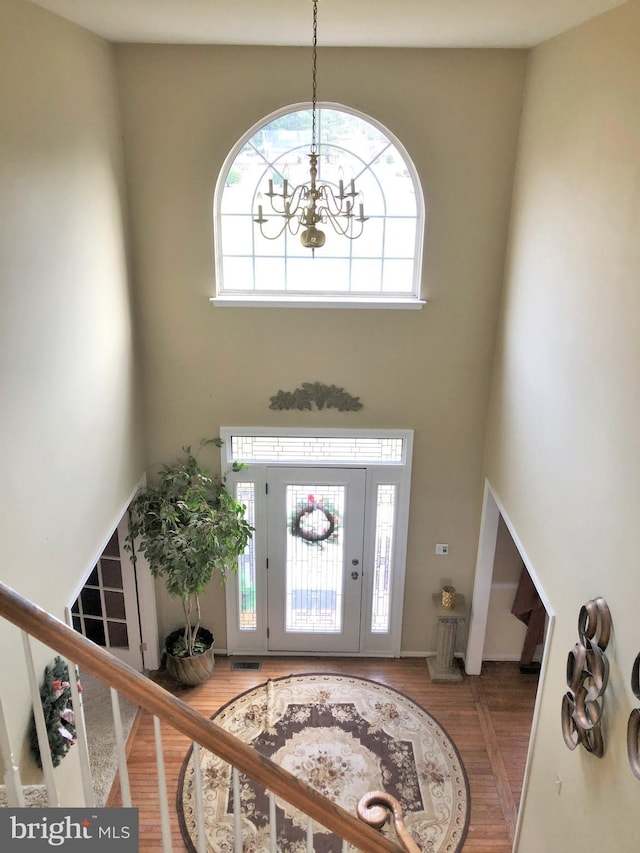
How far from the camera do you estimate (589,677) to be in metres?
3.21

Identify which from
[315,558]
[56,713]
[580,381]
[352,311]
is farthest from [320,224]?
[56,713]

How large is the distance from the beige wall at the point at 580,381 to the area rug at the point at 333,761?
0.77 metres

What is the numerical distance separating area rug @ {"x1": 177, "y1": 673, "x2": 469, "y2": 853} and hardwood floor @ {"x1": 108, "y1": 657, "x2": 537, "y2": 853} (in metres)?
0.10

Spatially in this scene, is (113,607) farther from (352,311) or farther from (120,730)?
(120,730)

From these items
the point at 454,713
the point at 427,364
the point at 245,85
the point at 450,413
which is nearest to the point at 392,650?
the point at 454,713

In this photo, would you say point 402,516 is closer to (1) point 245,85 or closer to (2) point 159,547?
(2) point 159,547

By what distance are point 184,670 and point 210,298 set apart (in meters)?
3.23

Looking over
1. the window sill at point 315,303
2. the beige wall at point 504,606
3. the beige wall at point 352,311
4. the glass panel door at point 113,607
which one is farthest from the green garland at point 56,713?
the beige wall at point 504,606

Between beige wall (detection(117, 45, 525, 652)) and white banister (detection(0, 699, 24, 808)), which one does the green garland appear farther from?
beige wall (detection(117, 45, 525, 652))

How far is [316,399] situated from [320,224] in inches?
56.3

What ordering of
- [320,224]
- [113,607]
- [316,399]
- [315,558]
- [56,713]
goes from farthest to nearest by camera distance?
[315,558], [113,607], [316,399], [320,224], [56,713]

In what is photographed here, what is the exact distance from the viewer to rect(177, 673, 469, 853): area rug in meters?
4.54

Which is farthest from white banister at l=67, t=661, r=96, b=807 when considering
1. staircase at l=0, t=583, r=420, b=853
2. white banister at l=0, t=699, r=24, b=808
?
white banister at l=0, t=699, r=24, b=808

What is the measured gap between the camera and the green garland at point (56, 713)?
10.9 feet
